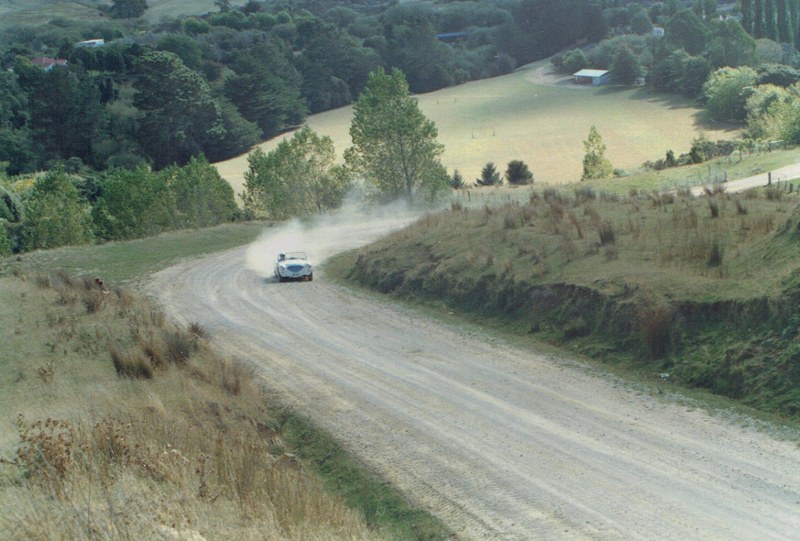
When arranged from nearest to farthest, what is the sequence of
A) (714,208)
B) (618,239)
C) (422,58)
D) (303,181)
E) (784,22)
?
(714,208) → (618,239) → (303,181) → (784,22) → (422,58)

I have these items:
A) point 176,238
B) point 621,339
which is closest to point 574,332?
point 621,339

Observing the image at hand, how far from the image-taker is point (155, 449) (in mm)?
12500

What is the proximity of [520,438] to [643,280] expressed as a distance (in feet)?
25.8

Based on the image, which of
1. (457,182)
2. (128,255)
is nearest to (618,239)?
(128,255)

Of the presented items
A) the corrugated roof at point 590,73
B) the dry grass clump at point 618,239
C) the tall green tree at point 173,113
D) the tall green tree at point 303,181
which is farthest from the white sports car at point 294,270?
the corrugated roof at point 590,73

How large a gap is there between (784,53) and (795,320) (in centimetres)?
16471

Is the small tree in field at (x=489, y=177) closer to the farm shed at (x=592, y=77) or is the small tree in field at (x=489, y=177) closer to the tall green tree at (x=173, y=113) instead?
the tall green tree at (x=173, y=113)

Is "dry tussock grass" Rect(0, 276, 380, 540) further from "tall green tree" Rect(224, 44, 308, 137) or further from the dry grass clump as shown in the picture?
"tall green tree" Rect(224, 44, 308, 137)

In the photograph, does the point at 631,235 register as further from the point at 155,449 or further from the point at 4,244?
the point at 4,244

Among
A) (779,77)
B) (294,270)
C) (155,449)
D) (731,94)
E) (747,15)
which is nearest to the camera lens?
(155,449)

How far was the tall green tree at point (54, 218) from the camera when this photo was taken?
6756cm

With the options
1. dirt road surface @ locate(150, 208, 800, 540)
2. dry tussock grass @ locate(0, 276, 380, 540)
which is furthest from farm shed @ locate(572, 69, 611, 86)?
dry tussock grass @ locate(0, 276, 380, 540)

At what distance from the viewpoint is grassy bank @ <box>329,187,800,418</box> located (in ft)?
59.6

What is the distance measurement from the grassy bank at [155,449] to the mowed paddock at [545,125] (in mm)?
75314
